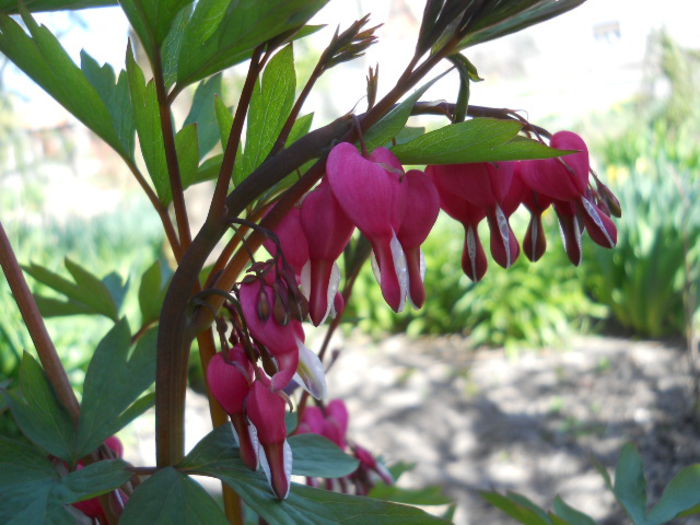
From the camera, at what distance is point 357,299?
14.8ft

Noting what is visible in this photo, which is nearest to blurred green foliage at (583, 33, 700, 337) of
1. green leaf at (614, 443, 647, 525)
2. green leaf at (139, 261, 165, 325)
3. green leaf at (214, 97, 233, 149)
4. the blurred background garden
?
the blurred background garden

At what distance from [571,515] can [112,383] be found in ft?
1.40

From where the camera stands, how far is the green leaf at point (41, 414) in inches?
18.8

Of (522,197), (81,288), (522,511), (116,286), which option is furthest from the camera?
(116,286)

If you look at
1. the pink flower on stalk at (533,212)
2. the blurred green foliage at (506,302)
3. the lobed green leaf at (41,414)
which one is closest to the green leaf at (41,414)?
the lobed green leaf at (41,414)

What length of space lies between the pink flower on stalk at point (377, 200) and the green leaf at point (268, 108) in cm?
11

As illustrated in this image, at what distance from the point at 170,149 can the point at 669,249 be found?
3233 mm

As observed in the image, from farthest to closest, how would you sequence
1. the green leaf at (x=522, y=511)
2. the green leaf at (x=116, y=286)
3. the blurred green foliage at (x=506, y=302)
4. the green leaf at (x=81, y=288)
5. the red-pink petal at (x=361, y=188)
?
1. the blurred green foliage at (x=506, y=302)
2. the green leaf at (x=116, y=286)
3. the green leaf at (x=81, y=288)
4. the green leaf at (x=522, y=511)
5. the red-pink petal at (x=361, y=188)

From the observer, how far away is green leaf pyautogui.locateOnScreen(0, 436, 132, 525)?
1.37 ft

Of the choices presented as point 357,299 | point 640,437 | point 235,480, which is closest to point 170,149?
point 235,480

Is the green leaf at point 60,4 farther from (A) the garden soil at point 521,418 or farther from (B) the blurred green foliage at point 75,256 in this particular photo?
(A) the garden soil at point 521,418

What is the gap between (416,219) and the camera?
1.29 ft

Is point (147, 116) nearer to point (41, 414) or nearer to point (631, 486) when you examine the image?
point (41, 414)

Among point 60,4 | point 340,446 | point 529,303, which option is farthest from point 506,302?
point 60,4
